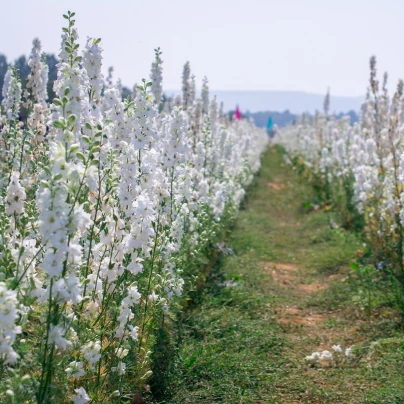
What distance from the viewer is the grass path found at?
4.86 m

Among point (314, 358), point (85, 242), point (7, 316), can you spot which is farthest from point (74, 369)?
point (314, 358)

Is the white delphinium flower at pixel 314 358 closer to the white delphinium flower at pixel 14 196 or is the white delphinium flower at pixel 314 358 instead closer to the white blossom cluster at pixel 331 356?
the white blossom cluster at pixel 331 356

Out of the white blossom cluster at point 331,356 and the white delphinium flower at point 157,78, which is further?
the white delphinium flower at point 157,78

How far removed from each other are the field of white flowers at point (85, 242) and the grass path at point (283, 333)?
632 mm

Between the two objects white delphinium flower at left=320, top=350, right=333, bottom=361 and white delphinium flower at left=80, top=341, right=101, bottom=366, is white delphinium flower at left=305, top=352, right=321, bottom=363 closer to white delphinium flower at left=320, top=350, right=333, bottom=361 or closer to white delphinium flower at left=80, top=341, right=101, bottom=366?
white delphinium flower at left=320, top=350, right=333, bottom=361

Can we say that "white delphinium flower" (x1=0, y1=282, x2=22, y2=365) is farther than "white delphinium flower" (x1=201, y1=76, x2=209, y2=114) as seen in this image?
No

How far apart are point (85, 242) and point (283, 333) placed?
324 centimetres

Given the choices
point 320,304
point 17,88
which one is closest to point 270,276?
point 320,304

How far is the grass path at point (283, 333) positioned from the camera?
4855 mm

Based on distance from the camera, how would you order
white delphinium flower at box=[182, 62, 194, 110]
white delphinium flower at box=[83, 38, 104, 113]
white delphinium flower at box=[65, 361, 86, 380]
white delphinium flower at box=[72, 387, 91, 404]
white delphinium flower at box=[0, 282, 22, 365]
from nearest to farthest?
white delphinium flower at box=[0, 282, 22, 365] < white delphinium flower at box=[65, 361, 86, 380] < white delphinium flower at box=[72, 387, 91, 404] < white delphinium flower at box=[83, 38, 104, 113] < white delphinium flower at box=[182, 62, 194, 110]

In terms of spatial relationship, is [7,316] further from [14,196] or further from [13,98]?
[13,98]

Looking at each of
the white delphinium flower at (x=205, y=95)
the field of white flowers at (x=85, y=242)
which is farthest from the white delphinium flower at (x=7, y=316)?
the white delphinium flower at (x=205, y=95)

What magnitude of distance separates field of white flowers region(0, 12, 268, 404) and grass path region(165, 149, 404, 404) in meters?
0.63

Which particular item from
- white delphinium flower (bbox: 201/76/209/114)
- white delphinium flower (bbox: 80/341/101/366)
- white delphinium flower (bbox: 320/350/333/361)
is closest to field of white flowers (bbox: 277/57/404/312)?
white delphinium flower (bbox: 320/350/333/361)
